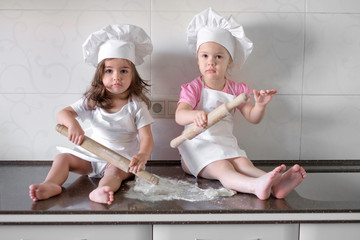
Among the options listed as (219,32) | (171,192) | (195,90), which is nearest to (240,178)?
(171,192)

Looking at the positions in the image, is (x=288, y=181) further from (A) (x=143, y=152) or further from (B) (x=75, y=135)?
(B) (x=75, y=135)

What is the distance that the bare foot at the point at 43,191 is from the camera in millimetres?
899

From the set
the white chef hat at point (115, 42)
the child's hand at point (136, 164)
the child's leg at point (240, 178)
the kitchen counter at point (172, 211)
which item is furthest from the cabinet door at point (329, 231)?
the white chef hat at point (115, 42)

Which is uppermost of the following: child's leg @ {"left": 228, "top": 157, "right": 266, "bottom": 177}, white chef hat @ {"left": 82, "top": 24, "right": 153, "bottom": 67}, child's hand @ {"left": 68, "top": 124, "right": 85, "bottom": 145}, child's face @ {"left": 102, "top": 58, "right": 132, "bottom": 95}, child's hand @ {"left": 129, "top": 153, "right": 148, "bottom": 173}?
white chef hat @ {"left": 82, "top": 24, "right": 153, "bottom": 67}

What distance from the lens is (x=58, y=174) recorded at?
3.34ft

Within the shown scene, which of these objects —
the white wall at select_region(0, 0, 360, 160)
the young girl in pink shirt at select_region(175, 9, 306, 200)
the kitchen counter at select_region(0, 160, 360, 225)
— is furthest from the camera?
the white wall at select_region(0, 0, 360, 160)

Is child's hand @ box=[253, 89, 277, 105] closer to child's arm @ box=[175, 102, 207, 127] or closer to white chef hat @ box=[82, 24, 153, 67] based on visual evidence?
child's arm @ box=[175, 102, 207, 127]

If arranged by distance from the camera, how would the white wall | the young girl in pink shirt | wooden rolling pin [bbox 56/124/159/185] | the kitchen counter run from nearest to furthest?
the kitchen counter → wooden rolling pin [bbox 56/124/159/185] → the young girl in pink shirt → the white wall

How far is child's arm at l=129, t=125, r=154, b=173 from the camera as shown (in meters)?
0.96

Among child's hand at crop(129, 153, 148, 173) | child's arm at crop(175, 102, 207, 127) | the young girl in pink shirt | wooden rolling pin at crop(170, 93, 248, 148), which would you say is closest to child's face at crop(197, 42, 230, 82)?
the young girl in pink shirt

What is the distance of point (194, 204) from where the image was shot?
2.92 feet

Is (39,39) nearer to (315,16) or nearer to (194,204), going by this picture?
(194,204)

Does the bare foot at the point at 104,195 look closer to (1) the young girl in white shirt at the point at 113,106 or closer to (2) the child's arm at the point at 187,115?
(1) the young girl in white shirt at the point at 113,106

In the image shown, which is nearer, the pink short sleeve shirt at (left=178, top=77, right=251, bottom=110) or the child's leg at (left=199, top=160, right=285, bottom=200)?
the child's leg at (left=199, top=160, right=285, bottom=200)
